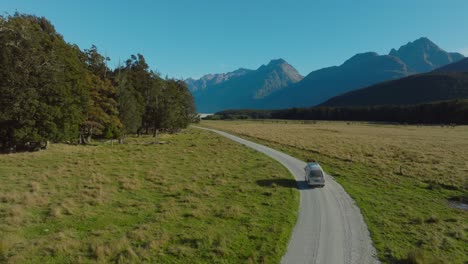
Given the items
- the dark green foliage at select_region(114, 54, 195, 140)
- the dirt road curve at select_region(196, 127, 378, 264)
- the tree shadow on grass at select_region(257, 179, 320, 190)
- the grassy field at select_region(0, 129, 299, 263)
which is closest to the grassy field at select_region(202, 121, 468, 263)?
the dirt road curve at select_region(196, 127, 378, 264)

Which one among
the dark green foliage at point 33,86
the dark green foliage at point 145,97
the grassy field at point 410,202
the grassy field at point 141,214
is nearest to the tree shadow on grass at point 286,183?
the grassy field at point 141,214

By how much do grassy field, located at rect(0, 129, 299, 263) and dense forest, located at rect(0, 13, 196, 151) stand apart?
27.2ft

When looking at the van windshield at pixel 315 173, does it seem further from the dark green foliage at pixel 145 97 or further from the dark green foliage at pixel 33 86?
the dark green foliage at pixel 145 97

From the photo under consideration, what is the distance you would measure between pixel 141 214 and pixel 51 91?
100 feet

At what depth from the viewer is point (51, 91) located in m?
38.5

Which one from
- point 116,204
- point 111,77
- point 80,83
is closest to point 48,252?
point 116,204

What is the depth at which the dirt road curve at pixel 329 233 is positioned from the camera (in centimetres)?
1128

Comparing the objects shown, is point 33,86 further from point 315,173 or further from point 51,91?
point 315,173

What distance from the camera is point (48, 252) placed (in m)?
11.2

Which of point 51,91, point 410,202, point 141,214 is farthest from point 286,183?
point 51,91

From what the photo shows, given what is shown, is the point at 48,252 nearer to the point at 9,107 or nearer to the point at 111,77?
the point at 9,107

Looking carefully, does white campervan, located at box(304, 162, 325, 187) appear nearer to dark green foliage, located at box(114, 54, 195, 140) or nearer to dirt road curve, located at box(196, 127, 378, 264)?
dirt road curve, located at box(196, 127, 378, 264)

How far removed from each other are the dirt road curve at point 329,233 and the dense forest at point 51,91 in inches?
1310

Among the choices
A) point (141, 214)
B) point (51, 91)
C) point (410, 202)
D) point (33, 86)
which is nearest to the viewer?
point (141, 214)
